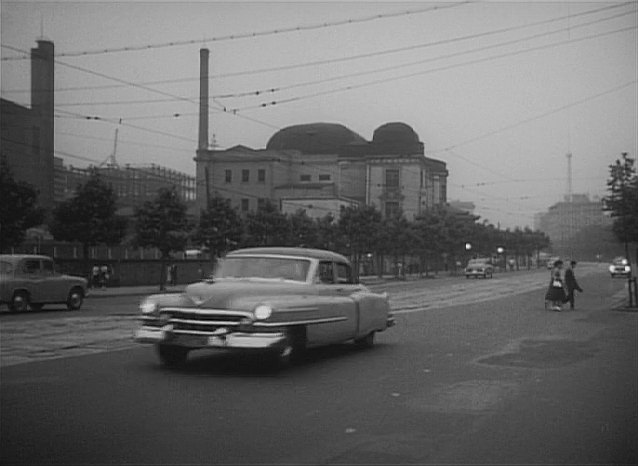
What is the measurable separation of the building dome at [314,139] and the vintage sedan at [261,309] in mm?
45908

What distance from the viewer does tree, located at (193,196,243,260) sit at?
4178cm

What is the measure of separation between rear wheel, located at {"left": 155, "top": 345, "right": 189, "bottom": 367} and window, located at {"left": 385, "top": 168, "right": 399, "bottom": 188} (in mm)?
41502

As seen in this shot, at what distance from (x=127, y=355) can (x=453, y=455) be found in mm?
7409

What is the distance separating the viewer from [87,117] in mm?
28297

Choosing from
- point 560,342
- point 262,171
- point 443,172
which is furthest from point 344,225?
point 560,342

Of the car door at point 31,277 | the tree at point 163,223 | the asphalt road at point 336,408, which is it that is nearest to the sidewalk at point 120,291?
the tree at point 163,223

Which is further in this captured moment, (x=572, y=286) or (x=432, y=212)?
(x=432, y=212)

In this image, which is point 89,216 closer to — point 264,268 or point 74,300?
point 74,300

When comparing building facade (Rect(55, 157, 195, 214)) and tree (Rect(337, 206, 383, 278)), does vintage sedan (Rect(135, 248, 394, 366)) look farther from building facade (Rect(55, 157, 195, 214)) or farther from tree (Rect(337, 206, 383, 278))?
tree (Rect(337, 206, 383, 278))

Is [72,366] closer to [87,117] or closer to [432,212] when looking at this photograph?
[87,117]

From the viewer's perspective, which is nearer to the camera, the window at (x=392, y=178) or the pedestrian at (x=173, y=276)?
the pedestrian at (x=173, y=276)

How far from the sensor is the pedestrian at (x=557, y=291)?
26.1 metres

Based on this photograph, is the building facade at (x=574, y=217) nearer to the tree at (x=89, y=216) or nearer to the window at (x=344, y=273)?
the tree at (x=89, y=216)

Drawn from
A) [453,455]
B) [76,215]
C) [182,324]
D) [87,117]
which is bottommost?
[453,455]
